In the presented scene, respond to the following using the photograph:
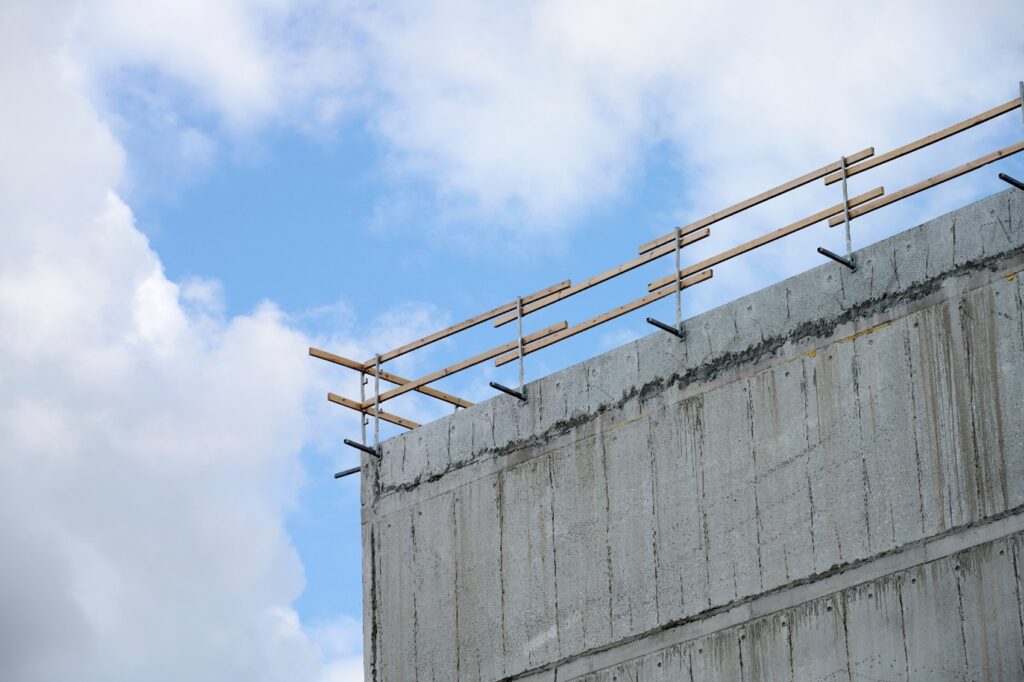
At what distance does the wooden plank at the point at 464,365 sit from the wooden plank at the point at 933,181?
4.31 meters

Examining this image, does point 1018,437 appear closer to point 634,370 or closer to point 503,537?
point 634,370

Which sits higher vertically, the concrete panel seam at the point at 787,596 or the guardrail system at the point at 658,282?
the guardrail system at the point at 658,282

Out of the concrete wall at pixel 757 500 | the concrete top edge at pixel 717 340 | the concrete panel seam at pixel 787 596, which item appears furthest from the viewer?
the concrete top edge at pixel 717 340

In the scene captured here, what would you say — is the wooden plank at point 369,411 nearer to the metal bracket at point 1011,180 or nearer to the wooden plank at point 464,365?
the wooden plank at point 464,365

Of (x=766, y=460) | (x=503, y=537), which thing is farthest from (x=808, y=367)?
(x=503, y=537)

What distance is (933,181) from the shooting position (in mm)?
21469

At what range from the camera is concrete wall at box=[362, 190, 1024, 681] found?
20.2m

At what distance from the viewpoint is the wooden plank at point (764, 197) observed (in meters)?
22.5

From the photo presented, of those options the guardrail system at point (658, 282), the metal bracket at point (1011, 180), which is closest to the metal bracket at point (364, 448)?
the guardrail system at point (658, 282)

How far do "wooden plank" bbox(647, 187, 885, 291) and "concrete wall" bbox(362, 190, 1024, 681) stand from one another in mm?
647

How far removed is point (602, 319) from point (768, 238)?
247 centimetres

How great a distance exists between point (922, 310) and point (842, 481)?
198 centimetres

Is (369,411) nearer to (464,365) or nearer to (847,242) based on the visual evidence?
(464,365)

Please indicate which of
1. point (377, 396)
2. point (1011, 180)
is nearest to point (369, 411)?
point (377, 396)
